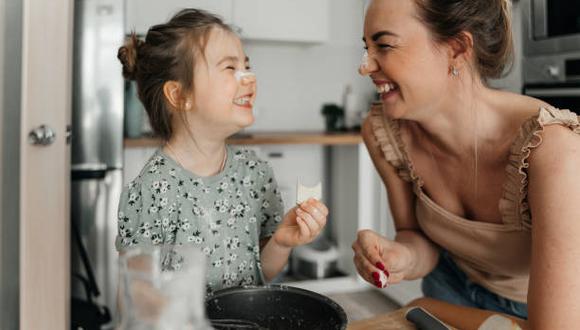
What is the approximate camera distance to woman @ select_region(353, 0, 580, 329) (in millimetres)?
814

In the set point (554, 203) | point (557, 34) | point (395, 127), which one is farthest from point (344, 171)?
point (554, 203)

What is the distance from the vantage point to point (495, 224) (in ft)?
3.47

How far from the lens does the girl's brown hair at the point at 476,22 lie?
3.21ft

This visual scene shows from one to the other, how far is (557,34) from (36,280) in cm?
193

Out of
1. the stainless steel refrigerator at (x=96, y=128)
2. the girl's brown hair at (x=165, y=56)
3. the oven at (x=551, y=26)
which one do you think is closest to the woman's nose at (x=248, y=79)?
the girl's brown hair at (x=165, y=56)

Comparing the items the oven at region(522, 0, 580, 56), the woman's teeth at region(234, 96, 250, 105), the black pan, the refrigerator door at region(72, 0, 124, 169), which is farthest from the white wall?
the black pan

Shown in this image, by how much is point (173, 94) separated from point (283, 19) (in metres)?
2.07

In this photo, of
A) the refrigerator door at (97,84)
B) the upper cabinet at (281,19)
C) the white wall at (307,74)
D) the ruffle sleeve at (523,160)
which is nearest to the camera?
the ruffle sleeve at (523,160)

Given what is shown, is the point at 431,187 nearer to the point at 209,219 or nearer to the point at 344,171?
the point at 209,219

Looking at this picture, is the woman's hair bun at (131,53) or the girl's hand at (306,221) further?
the woman's hair bun at (131,53)

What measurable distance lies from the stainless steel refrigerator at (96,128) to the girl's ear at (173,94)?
126 cm

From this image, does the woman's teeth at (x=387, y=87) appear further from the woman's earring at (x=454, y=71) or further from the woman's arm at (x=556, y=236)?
the woman's arm at (x=556, y=236)

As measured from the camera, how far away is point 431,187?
1190 millimetres

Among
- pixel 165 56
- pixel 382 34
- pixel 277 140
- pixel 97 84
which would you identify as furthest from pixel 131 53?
pixel 277 140
